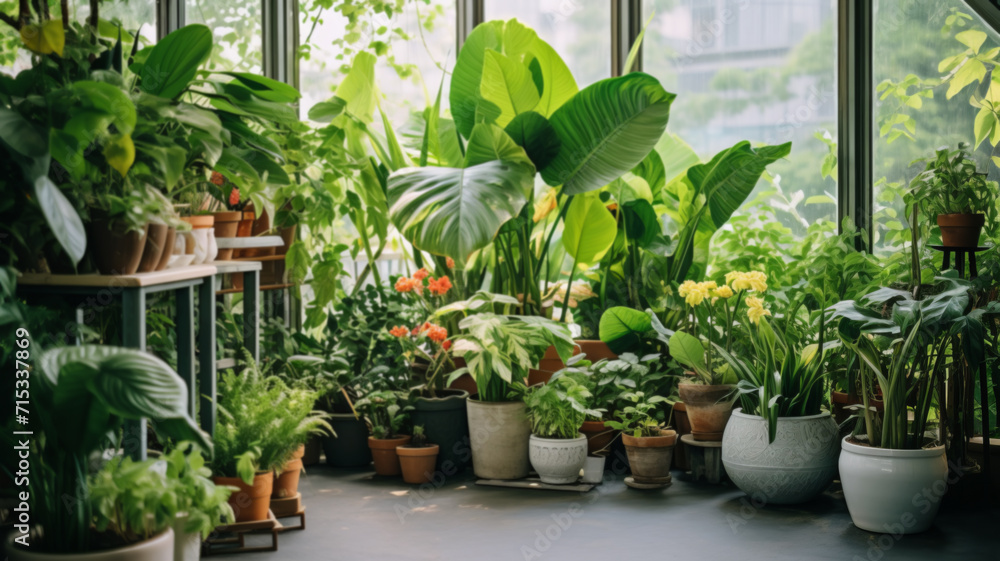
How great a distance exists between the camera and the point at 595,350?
3.82 m

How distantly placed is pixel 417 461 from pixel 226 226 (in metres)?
1.13

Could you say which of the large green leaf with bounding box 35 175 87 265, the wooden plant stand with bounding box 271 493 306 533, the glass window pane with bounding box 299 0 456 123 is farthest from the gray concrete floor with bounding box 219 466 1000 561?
the glass window pane with bounding box 299 0 456 123

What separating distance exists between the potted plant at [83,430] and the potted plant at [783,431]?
193cm

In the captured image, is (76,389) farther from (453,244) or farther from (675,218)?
(675,218)

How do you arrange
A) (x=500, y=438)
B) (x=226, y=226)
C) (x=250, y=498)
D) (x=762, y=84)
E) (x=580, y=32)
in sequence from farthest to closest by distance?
(x=580, y=32) < (x=762, y=84) < (x=500, y=438) < (x=226, y=226) < (x=250, y=498)

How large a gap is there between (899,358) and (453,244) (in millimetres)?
1478

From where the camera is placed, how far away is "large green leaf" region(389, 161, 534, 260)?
3031 mm

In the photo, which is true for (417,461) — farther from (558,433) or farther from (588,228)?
(588,228)

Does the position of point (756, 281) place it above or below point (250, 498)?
above

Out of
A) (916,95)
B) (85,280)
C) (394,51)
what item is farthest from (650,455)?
(394,51)

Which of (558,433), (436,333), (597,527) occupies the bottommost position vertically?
(597,527)

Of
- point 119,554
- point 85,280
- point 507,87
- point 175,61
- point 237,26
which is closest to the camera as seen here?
point 119,554

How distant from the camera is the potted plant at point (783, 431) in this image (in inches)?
117

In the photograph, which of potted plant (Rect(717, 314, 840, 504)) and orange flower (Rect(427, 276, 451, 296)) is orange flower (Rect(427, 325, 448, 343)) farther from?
potted plant (Rect(717, 314, 840, 504))
